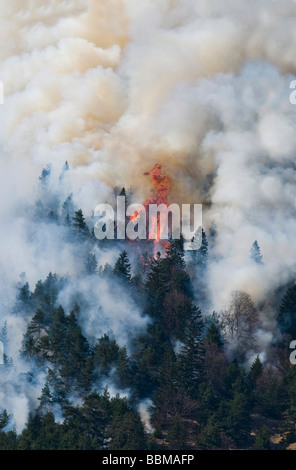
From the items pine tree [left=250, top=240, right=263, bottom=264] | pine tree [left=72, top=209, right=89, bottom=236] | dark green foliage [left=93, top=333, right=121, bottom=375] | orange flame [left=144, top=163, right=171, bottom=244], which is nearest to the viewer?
dark green foliage [left=93, top=333, right=121, bottom=375]

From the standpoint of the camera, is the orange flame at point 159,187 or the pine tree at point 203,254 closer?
the pine tree at point 203,254

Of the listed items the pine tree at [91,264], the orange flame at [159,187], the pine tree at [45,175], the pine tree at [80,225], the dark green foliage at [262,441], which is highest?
the pine tree at [45,175]

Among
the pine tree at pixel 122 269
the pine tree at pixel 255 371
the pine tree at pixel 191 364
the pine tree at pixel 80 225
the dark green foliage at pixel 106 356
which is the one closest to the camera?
the pine tree at pixel 191 364

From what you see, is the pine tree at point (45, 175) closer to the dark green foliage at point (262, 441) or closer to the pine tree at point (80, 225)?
the pine tree at point (80, 225)

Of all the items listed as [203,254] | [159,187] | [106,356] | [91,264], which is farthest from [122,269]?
[159,187]

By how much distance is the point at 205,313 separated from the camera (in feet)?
433

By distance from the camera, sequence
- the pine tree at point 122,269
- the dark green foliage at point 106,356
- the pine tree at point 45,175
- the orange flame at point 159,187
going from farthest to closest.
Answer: the pine tree at point 45,175 → the orange flame at point 159,187 → the pine tree at point 122,269 → the dark green foliage at point 106,356

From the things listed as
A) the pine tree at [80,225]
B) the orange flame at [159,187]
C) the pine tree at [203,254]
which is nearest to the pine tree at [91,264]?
the pine tree at [80,225]

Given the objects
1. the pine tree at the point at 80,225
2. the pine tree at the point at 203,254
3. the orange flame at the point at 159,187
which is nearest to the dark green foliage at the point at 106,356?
the pine tree at the point at 203,254

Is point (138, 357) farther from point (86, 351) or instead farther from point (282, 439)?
point (282, 439)

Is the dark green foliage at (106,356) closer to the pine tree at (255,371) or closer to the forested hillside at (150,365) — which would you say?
the forested hillside at (150,365)

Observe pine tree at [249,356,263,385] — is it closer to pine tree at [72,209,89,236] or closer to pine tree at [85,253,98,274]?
pine tree at [85,253,98,274]

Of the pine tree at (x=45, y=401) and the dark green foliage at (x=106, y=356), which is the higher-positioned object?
the dark green foliage at (x=106, y=356)

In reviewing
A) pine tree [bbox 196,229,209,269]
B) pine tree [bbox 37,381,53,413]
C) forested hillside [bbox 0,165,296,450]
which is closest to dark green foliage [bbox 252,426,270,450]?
forested hillside [bbox 0,165,296,450]
